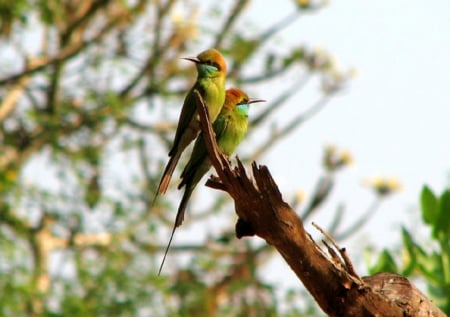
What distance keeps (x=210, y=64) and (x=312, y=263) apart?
4.15 feet

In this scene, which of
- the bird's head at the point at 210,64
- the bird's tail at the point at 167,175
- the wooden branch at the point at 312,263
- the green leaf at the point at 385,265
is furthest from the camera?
the bird's head at the point at 210,64

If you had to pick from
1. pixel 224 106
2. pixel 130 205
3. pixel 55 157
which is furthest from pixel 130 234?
pixel 224 106

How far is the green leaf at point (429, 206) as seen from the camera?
3609 mm

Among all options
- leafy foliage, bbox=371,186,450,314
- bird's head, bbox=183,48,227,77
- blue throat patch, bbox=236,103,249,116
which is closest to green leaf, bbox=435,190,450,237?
leafy foliage, bbox=371,186,450,314

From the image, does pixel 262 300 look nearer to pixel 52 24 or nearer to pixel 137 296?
pixel 137 296

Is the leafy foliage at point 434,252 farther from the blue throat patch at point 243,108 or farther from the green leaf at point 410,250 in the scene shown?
the blue throat patch at point 243,108

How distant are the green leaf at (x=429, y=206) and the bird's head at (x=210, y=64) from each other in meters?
0.84

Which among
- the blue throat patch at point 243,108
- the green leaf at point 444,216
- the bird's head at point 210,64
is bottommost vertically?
the green leaf at point 444,216

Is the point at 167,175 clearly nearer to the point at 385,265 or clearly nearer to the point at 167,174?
the point at 167,174

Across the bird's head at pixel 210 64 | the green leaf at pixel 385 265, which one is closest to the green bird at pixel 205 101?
the bird's head at pixel 210 64

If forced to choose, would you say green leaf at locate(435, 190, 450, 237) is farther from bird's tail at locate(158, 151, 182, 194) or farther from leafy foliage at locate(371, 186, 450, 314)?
bird's tail at locate(158, 151, 182, 194)

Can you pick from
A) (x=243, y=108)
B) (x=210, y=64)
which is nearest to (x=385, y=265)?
(x=243, y=108)

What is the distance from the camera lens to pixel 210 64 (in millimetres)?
3736

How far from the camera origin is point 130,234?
28.6ft
